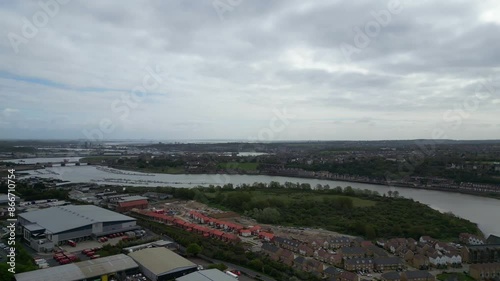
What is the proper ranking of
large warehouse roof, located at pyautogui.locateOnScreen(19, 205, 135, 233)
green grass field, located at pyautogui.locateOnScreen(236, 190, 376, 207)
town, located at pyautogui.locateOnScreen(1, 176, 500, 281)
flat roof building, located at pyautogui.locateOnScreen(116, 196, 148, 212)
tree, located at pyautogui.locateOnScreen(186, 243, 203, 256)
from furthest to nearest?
green grass field, located at pyautogui.locateOnScreen(236, 190, 376, 207), flat roof building, located at pyautogui.locateOnScreen(116, 196, 148, 212), large warehouse roof, located at pyautogui.locateOnScreen(19, 205, 135, 233), tree, located at pyautogui.locateOnScreen(186, 243, 203, 256), town, located at pyautogui.locateOnScreen(1, 176, 500, 281)

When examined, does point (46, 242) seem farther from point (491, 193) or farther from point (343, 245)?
point (491, 193)

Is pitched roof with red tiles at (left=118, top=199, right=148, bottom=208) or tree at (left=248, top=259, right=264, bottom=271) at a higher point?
pitched roof with red tiles at (left=118, top=199, right=148, bottom=208)

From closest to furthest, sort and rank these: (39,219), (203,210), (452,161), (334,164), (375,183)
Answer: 1. (39,219)
2. (203,210)
3. (375,183)
4. (452,161)
5. (334,164)

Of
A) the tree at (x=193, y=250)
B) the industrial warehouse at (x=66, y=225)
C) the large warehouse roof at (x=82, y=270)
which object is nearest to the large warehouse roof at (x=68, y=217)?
the industrial warehouse at (x=66, y=225)

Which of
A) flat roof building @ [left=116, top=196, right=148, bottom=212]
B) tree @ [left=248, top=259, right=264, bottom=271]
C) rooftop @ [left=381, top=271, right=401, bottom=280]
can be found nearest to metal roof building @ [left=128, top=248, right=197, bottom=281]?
tree @ [left=248, top=259, right=264, bottom=271]

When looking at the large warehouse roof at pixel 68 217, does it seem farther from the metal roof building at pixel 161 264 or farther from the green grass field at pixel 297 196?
the green grass field at pixel 297 196

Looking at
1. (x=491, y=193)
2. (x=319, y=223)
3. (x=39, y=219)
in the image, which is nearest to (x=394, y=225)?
(x=319, y=223)

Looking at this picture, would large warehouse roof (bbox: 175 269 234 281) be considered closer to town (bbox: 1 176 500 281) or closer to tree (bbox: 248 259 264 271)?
town (bbox: 1 176 500 281)
